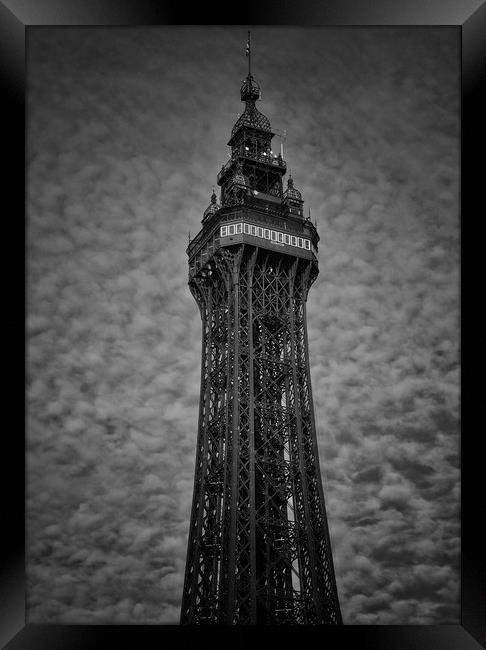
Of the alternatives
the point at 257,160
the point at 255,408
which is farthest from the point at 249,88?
the point at 255,408

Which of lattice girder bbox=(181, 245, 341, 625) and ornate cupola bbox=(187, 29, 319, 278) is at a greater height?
ornate cupola bbox=(187, 29, 319, 278)

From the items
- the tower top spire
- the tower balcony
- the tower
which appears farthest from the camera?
the tower balcony

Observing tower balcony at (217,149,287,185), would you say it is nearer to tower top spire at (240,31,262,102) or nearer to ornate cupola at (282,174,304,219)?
ornate cupola at (282,174,304,219)

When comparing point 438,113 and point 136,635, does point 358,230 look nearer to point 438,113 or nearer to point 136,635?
point 438,113

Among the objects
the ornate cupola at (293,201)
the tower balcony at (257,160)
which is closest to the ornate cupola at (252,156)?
the tower balcony at (257,160)

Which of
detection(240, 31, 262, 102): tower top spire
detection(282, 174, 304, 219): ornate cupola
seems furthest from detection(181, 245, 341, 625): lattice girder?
detection(240, 31, 262, 102): tower top spire

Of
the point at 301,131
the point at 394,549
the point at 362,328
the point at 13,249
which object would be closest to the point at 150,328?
the point at 13,249

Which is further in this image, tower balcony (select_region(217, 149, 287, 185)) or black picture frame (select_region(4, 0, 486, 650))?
tower balcony (select_region(217, 149, 287, 185))
